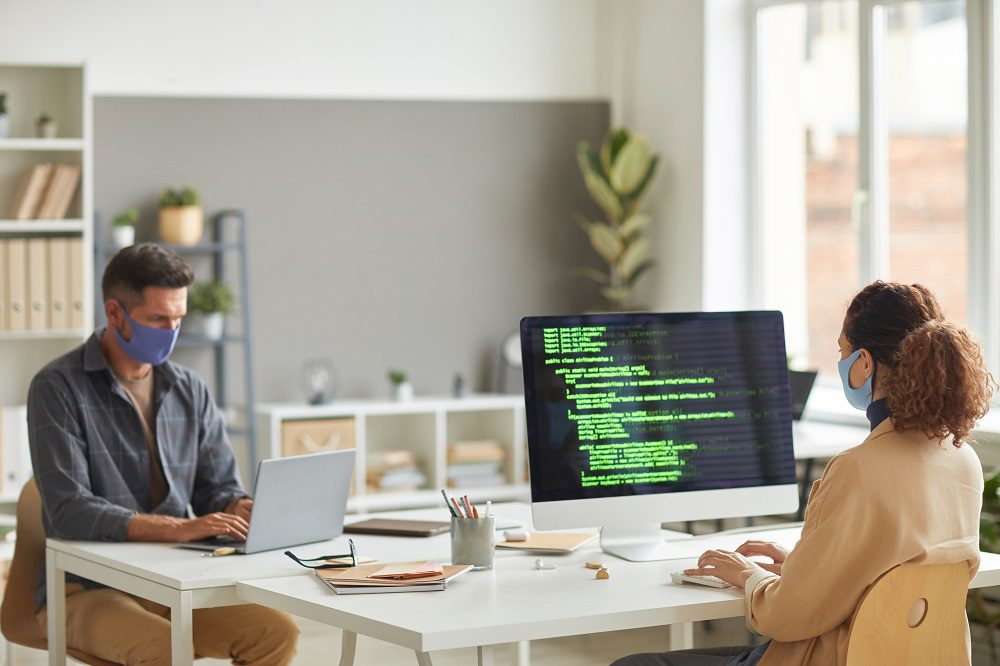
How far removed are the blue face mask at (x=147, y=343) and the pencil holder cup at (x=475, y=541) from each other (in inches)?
35.3

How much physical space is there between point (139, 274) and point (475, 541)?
107 centimetres

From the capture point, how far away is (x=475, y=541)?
246 centimetres

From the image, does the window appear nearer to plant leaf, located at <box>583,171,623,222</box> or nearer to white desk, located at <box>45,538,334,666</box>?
plant leaf, located at <box>583,171,623,222</box>

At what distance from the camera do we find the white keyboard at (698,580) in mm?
2312

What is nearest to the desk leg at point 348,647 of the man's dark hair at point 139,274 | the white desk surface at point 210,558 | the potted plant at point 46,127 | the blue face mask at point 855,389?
the white desk surface at point 210,558

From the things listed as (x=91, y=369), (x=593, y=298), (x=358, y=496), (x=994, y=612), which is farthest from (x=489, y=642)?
(x=593, y=298)

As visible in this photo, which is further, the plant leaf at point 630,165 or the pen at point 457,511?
the plant leaf at point 630,165

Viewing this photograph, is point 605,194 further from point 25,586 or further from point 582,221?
point 25,586

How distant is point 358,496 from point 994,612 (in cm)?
242

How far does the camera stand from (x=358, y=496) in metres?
5.05

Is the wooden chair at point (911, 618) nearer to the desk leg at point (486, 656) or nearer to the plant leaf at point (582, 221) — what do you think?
the desk leg at point (486, 656)

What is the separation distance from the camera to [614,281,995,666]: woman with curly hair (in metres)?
2.04

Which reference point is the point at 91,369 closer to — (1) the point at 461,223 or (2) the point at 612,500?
(2) the point at 612,500

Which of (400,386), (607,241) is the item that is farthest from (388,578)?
(607,241)
